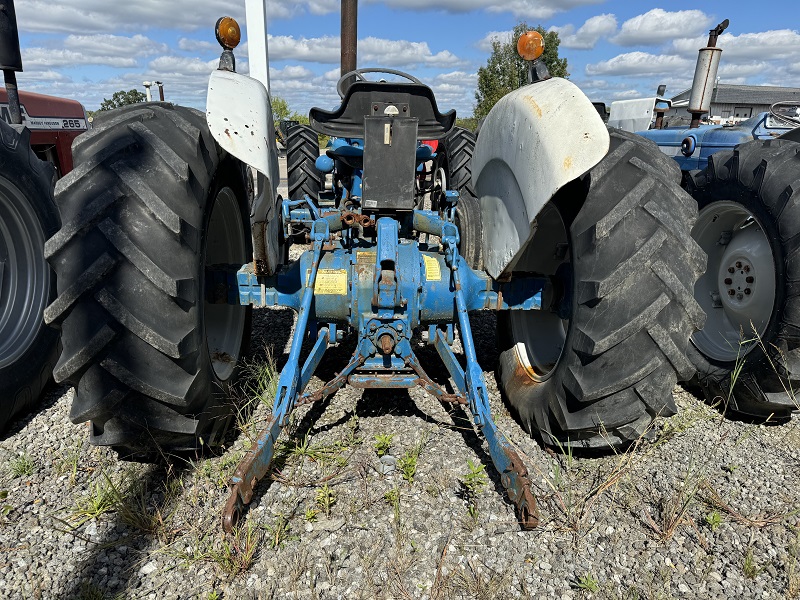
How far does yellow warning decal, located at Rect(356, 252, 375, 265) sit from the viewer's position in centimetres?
256

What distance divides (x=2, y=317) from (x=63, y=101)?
2718 mm

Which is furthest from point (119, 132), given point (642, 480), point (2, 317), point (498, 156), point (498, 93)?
point (498, 93)

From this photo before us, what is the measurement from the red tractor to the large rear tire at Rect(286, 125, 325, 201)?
9.49 ft

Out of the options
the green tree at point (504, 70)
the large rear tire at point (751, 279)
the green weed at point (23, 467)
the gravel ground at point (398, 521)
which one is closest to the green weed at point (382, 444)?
the gravel ground at point (398, 521)

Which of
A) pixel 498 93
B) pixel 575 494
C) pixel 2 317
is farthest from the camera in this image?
pixel 498 93

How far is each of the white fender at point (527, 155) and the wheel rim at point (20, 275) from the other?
2.27 metres

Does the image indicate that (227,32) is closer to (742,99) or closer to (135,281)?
(135,281)

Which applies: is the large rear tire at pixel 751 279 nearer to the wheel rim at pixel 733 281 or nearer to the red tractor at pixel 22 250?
the wheel rim at pixel 733 281

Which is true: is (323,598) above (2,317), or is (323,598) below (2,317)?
below

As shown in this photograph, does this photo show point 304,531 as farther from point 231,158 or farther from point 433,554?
point 231,158

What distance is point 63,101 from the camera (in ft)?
15.5

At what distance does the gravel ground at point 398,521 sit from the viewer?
5.82 feet

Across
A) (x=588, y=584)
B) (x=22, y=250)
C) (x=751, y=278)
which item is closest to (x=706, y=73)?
(x=751, y=278)

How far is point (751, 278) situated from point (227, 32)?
2.87 meters
